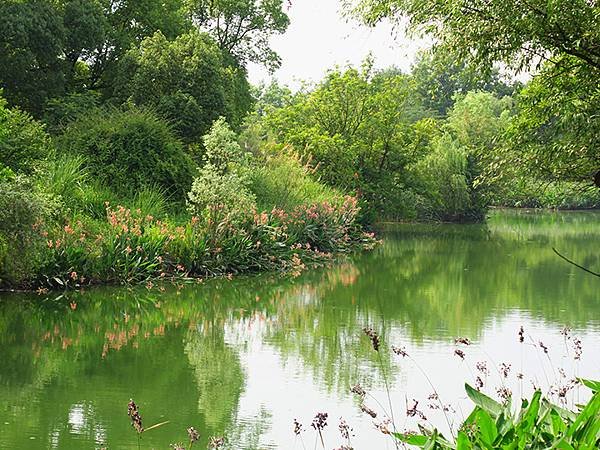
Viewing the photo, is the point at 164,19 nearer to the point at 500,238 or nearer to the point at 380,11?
the point at 500,238

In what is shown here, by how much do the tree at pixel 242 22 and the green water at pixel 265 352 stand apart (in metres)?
17.8

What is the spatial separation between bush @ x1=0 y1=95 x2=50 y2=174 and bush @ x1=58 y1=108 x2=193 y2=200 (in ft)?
14.8

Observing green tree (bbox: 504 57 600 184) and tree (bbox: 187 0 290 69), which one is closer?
green tree (bbox: 504 57 600 184)

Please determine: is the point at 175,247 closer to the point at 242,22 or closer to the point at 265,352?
the point at 265,352

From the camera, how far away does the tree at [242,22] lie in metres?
33.3

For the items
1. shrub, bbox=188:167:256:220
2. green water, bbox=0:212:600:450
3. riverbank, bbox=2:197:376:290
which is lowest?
green water, bbox=0:212:600:450

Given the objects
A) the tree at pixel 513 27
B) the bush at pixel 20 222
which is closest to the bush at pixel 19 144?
the bush at pixel 20 222

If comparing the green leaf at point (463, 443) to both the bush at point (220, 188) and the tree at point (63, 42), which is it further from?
the tree at point (63, 42)

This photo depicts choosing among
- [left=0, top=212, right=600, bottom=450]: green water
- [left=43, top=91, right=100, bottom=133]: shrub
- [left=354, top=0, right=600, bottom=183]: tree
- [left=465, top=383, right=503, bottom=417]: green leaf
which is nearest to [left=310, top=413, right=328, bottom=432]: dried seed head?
[left=465, top=383, right=503, bottom=417]: green leaf

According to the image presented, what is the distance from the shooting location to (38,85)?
75.8ft

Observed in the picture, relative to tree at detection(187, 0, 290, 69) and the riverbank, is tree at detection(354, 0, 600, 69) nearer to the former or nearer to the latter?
the riverbank

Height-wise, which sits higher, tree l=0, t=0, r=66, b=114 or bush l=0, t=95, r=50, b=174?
tree l=0, t=0, r=66, b=114

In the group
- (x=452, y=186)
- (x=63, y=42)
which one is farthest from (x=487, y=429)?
(x=452, y=186)

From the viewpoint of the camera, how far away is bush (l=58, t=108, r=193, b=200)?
17430mm
